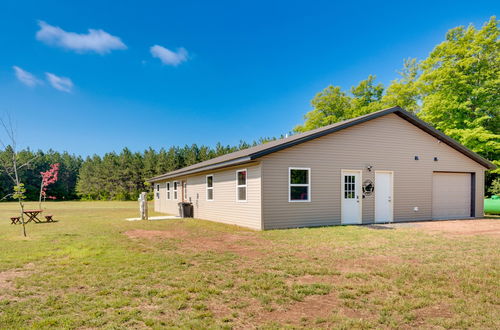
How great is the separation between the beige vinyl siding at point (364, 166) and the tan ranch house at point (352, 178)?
4 cm

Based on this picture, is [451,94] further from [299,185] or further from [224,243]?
[224,243]

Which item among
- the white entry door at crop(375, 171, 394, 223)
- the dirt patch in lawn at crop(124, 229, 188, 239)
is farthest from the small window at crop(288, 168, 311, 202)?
the dirt patch in lawn at crop(124, 229, 188, 239)

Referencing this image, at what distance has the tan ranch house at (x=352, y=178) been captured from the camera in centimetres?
1067

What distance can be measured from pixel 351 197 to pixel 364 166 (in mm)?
1455

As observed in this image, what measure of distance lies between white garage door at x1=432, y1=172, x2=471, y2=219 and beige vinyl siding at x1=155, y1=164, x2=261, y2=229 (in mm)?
9126

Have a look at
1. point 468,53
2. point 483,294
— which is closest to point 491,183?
point 468,53

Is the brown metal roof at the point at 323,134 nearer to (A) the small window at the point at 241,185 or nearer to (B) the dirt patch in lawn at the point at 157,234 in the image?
(A) the small window at the point at 241,185

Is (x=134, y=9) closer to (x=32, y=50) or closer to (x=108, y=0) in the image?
(x=108, y=0)

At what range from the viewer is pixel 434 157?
13.6 m

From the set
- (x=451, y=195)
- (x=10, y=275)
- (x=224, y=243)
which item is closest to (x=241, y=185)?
(x=224, y=243)

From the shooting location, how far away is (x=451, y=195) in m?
14.1

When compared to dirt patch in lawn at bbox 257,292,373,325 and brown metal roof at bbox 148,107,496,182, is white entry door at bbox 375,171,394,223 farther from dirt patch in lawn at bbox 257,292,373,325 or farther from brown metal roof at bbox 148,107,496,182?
dirt patch in lawn at bbox 257,292,373,325

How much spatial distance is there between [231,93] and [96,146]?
44803 millimetres

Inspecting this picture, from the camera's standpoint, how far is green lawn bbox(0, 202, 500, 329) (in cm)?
313
